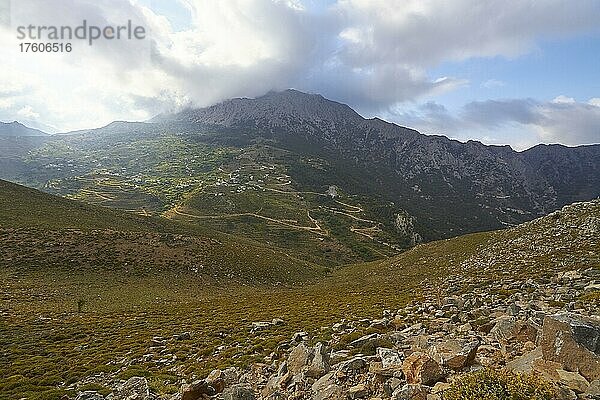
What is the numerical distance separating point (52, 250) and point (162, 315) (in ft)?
111

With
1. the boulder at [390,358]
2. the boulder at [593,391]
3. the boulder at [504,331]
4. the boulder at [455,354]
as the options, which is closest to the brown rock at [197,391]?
the boulder at [390,358]

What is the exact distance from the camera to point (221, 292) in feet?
153

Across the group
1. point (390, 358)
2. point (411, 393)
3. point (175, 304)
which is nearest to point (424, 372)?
point (411, 393)

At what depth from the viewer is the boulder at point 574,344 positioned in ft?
25.5

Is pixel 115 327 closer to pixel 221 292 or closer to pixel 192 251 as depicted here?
pixel 221 292

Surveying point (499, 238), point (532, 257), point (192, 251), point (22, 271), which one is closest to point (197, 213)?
point (192, 251)

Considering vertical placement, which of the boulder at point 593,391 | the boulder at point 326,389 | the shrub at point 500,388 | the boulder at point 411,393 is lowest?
the boulder at point 326,389

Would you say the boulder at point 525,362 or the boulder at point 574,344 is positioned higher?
the boulder at point 574,344

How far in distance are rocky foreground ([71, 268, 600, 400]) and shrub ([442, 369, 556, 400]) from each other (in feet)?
0.72

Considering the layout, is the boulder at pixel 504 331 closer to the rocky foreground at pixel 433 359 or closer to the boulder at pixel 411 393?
the rocky foreground at pixel 433 359

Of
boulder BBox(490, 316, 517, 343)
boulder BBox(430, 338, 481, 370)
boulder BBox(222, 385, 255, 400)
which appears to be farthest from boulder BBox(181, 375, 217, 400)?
boulder BBox(490, 316, 517, 343)

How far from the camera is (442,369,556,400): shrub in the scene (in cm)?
670

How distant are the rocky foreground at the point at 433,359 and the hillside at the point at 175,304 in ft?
1.59

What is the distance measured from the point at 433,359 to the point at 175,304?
33.2m
